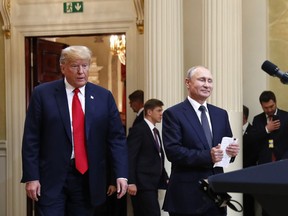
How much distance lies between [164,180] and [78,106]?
300cm

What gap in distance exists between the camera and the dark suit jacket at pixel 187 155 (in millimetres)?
4445

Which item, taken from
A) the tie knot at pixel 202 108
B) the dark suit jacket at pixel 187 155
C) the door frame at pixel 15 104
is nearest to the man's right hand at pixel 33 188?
the dark suit jacket at pixel 187 155

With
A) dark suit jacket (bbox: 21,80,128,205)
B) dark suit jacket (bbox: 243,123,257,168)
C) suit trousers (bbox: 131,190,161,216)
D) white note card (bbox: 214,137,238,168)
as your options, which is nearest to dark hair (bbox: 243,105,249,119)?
dark suit jacket (bbox: 243,123,257,168)

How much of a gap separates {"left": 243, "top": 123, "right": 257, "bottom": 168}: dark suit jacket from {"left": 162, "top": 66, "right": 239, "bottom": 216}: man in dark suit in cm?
267

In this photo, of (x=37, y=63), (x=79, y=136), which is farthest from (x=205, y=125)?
(x=37, y=63)

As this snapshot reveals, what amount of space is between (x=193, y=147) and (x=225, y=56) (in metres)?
2.93

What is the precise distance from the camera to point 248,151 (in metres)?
7.47

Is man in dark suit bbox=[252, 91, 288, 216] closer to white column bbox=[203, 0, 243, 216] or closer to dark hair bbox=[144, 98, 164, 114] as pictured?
white column bbox=[203, 0, 243, 216]

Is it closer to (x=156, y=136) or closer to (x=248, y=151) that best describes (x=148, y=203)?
(x=156, y=136)

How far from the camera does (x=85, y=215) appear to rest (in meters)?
4.30

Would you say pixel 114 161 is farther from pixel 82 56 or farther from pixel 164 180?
pixel 164 180

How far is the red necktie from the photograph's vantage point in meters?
4.21

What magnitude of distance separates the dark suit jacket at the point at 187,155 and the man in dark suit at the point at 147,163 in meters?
2.42

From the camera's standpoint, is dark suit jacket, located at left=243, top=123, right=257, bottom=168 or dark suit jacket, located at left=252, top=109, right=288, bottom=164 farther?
dark suit jacket, located at left=243, top=123, right=257, bottom=168
